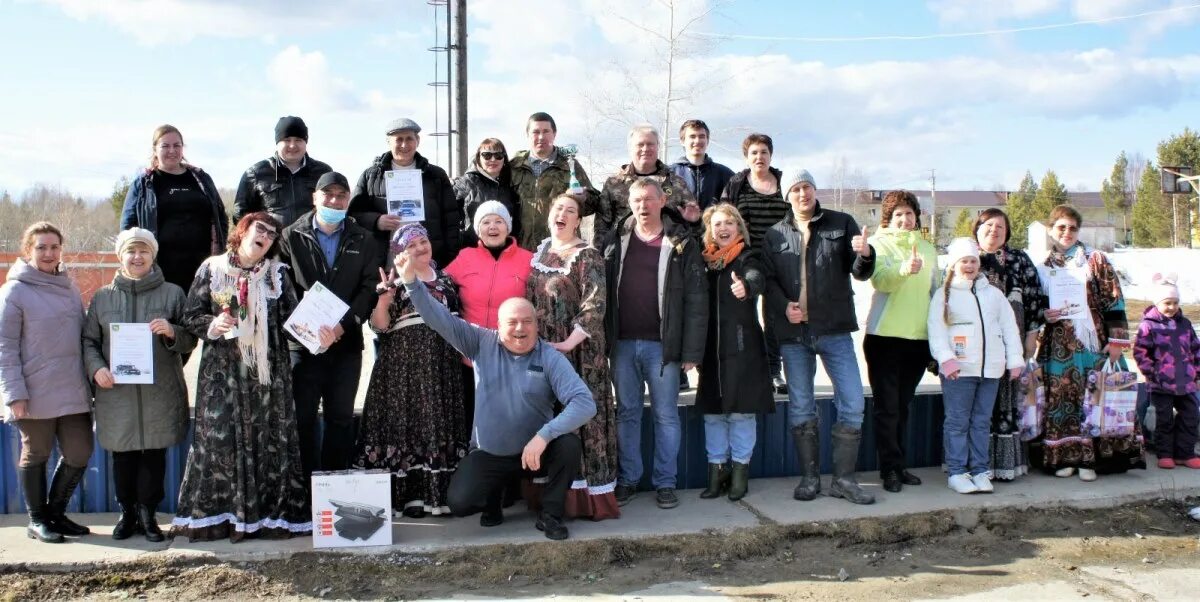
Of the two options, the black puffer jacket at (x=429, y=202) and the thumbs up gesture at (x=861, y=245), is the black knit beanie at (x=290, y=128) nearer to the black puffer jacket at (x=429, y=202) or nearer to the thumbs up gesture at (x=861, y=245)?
the black puffer jacket at (x=429, y=202)

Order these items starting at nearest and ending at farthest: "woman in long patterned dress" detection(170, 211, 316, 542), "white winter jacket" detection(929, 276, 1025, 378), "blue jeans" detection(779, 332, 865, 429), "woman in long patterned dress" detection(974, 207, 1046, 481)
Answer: "woman in long patterned dress" detection(170, 211, 316, 542) < "blue jeans" detection(779, 332, 865, 429) < "white winter jacket" detection(929, 276, 1025, 378) < "woman in long patterned dress" detection(974, 207, 1046, 481)

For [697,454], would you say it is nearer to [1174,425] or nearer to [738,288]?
[738,288]

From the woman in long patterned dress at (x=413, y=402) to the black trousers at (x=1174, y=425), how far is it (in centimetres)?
504

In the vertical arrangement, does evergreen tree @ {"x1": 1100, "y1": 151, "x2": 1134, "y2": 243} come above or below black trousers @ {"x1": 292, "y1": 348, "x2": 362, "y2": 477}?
above

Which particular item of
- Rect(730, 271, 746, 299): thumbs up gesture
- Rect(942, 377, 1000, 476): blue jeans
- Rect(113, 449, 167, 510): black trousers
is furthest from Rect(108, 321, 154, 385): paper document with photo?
Rect(942, 377, 1000, 476): blue jeans

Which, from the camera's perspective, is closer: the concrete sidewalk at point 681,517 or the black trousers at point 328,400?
the concrete sidewalk at point 681,517

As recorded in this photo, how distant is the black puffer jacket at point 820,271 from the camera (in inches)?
215

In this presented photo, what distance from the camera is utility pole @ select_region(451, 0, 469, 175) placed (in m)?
11.8

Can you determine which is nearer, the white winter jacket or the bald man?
the bald man

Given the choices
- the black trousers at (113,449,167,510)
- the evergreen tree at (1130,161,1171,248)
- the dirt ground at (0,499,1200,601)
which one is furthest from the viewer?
the evergreen tree at (1130,161,1171,248)

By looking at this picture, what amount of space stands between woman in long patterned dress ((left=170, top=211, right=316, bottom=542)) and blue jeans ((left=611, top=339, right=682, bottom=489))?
179cm

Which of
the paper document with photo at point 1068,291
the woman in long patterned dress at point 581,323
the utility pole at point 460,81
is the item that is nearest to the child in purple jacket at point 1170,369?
the paper document with photo at point 1068,291

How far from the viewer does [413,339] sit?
16.9ft

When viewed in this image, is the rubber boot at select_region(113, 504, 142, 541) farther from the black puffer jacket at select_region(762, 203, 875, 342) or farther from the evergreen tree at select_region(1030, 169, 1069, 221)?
the evergreen tree at select_region(1030, 169, 1069, 221)
